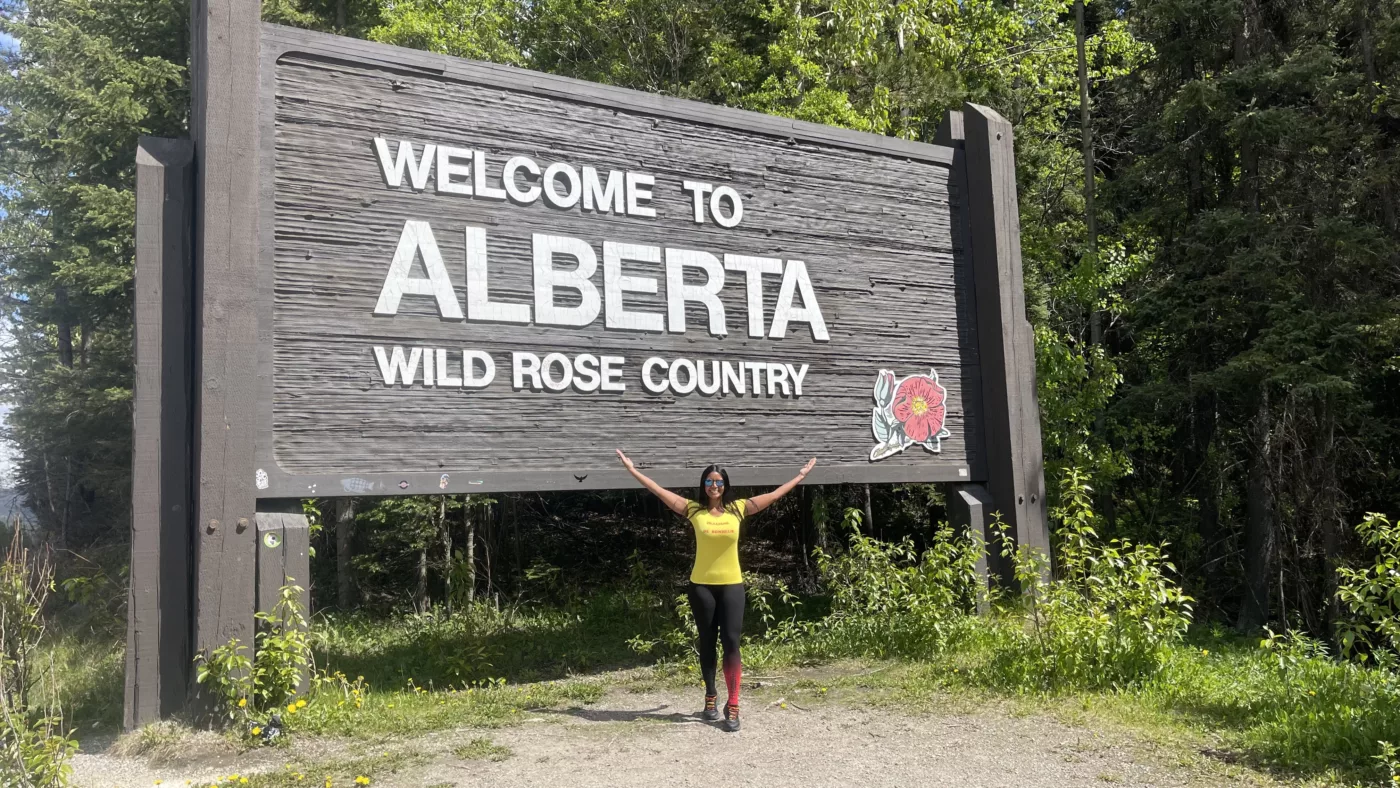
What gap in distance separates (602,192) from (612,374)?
1.42 meters

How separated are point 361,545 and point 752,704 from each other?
41.8ft

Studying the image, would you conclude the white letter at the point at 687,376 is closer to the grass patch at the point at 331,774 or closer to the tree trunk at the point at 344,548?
the grass patch at the point at 331,774

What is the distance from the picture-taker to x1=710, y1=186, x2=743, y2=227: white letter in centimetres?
880

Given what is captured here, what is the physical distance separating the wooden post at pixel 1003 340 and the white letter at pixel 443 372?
200 inches

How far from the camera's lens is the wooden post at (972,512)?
9.57m

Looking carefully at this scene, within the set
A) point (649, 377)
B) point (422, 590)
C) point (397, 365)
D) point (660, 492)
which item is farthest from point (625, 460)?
point (422, 590)

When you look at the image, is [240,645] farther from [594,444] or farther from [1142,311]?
[1142,311]

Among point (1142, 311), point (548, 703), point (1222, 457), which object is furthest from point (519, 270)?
point (1222, 457)

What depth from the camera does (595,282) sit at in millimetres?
8078

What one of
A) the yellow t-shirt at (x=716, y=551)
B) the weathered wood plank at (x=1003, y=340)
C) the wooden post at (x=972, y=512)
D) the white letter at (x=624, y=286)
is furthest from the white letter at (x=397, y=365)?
the weathered wood plank at (x=1003, y=340)

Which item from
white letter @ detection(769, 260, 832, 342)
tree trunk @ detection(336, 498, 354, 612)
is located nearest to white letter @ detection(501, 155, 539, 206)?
white letter @ detection(769, 260, 832, 342)

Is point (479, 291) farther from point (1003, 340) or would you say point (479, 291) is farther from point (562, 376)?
point (1003, 340)

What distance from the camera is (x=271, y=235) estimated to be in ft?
22.3

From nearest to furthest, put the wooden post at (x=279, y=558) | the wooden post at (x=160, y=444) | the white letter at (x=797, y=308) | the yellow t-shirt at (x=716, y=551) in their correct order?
1. the wooden post at (x=160, y=444)
2. the wooden post at (x=279, y=558)
3. the yellow t-shirt at (x=716, y=551)
4. the white letter at (x=797, y=308)
